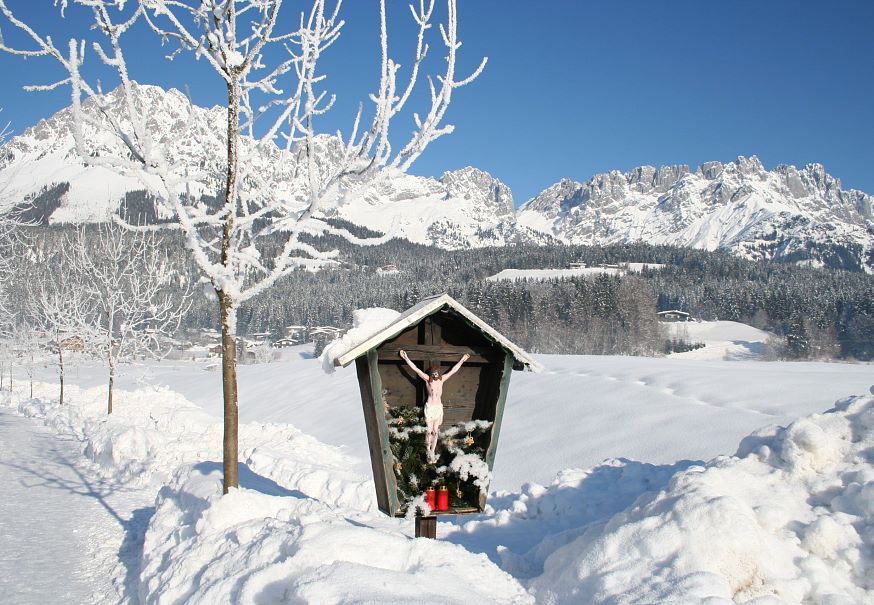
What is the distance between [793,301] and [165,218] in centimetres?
10209

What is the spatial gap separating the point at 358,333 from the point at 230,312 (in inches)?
65.4

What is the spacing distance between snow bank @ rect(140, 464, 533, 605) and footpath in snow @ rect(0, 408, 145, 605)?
947mm

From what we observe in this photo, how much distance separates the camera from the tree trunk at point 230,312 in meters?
7.58

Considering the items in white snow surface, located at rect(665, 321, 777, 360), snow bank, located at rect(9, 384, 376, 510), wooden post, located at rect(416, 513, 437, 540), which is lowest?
white snow surface, located at rect(665, 321, 777, 360)

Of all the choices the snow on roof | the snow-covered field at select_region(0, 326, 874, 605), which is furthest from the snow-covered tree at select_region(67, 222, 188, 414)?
the snow on roof

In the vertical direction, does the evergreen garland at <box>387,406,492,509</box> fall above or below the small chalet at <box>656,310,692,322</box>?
above

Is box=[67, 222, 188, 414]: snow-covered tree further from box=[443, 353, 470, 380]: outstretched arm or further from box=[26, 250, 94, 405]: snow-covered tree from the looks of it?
box=[443, 353, 470, 380]: outstretched arm

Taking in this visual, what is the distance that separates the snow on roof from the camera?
7.18m

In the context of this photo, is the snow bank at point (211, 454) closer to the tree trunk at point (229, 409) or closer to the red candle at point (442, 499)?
the tree trunk at point (229, 409)

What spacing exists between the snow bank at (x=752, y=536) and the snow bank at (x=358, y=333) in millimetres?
3209

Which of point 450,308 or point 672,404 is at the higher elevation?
point 450,308

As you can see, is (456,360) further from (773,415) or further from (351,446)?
(351,446)

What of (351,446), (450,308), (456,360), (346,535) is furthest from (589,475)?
(351,446)

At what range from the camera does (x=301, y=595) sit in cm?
471
